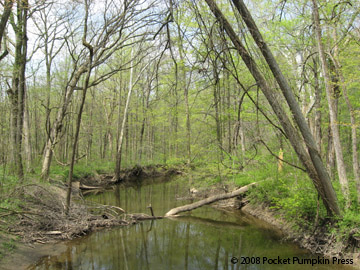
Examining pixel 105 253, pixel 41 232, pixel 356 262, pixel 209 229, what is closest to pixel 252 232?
pixel 209 229

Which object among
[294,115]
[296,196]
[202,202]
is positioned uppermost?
[294,115]

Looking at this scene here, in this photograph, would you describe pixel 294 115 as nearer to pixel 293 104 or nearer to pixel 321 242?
pixel 293 104

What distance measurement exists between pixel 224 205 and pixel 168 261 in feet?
18.2

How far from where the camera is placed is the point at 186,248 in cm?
682

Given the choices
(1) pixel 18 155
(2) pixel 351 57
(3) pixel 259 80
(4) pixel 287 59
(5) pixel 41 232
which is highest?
(4) pixel 287 59

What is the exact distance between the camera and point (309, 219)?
6629 millimetres

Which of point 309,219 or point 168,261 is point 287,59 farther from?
point 168,261

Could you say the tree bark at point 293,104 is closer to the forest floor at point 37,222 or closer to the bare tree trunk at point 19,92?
the forest floor at point 37,222

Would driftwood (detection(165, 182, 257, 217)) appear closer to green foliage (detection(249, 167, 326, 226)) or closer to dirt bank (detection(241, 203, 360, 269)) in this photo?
green foliage (detection(249, 167, 326, 226))

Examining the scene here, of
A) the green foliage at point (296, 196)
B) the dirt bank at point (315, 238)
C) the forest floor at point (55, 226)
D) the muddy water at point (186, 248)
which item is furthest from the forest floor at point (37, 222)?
the green foliage at point (296, 196)

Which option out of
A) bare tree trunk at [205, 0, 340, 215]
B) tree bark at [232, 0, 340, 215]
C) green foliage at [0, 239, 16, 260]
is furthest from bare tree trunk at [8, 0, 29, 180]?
tree bark at [232, 0, 340, 215]

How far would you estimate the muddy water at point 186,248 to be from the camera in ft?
18.6

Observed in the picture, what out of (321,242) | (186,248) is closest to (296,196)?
(321,242)

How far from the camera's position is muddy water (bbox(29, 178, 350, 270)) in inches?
223
